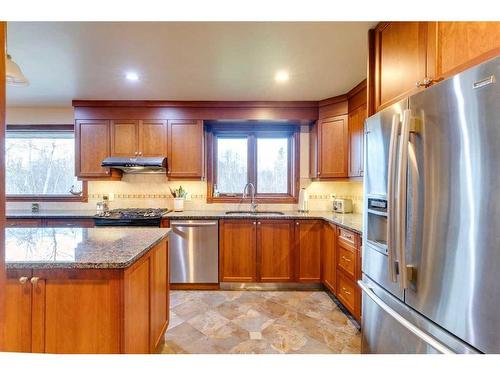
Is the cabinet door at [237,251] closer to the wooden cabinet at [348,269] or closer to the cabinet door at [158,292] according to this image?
the wooden cabinet at [348,269]

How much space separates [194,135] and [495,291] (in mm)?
3134

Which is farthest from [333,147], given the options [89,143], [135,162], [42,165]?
[42,165]

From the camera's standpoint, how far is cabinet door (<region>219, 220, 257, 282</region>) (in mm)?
3082

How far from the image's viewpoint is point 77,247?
1422 mm

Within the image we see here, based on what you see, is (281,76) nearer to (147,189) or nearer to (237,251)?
(237,251)

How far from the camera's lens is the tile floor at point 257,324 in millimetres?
1967

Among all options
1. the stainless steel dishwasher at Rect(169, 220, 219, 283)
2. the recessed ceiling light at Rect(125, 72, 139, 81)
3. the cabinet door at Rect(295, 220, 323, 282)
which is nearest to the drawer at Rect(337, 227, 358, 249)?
the cabinet door at Rect(295, 220, 323, 282)

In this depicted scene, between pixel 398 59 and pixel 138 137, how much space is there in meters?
3.02

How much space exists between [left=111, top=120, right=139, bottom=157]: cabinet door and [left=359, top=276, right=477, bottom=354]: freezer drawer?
313cm

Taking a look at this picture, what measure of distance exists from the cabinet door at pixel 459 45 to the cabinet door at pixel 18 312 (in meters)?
2.16

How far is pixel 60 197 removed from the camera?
3617mm

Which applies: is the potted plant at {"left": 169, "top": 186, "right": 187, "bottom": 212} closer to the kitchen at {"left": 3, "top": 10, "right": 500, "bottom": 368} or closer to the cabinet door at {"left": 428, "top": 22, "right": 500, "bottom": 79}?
the kitchen at {"left": 3, "top": 10, "right": 500, "bottom": 368}

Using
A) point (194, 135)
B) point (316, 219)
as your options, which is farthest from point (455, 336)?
point (194, 135)
